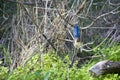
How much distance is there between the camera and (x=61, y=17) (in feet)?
9.24

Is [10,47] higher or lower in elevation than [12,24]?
lower

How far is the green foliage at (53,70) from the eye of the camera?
2.55 metres

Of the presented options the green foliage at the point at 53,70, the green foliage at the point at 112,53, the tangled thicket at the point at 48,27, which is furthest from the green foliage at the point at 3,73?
the green foliage at the point at 112,53

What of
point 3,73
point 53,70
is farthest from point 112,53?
point 3,73

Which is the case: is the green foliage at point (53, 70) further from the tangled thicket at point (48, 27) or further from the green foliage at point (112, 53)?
the tangled thicket at point (48, 27)

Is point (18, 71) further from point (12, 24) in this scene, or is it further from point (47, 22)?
point (12, 24)

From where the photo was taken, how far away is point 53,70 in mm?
2672

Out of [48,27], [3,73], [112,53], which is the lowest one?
[3,73]

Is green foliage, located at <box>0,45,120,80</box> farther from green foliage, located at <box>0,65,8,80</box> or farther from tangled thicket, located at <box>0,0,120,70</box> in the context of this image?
tangled thicket, located at <box>0,0,120,70</box>

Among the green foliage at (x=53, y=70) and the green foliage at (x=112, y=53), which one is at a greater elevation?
the green foliage at (x=112, y=53)

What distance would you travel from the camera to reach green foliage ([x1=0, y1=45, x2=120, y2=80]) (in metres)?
2.55

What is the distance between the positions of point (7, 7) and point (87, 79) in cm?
183

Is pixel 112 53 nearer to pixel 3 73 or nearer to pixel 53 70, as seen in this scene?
pixel 53 70

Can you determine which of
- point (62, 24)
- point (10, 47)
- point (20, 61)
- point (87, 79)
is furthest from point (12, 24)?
point (87, 79)
